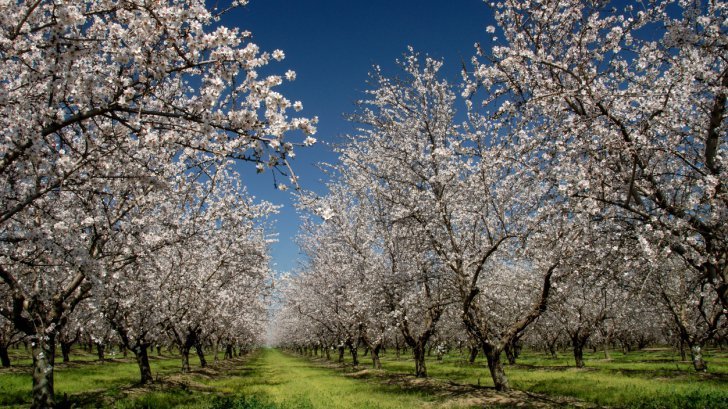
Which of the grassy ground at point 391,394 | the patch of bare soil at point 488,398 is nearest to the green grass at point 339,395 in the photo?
the grassy ground at point 391,394

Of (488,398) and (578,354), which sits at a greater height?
(488,398)

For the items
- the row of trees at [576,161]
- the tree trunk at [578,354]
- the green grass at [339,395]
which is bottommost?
the tree trunk at [578,354]

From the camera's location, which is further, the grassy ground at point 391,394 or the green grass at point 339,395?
the green grass at point 339,395

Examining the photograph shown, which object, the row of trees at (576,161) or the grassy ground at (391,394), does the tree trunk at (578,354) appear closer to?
the grassy ground at (391,394)

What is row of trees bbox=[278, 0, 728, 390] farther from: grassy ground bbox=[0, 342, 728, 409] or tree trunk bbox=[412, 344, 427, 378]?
tree trunk bbox=[412, 344, 427, 378]

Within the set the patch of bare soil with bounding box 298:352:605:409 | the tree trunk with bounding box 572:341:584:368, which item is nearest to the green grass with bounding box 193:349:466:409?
the patch of bare soil with bounding box 298:352:605:409

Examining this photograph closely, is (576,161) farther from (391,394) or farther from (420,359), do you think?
(420,359)

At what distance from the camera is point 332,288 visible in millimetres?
34938

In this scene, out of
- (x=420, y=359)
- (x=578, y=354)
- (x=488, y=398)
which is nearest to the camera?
(x=488, y=398)

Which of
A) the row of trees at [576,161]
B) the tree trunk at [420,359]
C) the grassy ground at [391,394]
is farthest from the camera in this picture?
the tree trunk at [420,359]

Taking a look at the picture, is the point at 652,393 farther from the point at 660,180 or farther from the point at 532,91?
the point at 532,91

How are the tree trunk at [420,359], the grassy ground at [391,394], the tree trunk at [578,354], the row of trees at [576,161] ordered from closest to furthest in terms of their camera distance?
the row of trees at [576,161], the grassy ground at [391,394], the tree trunk at [420,359], the tree trunk at [578,354]

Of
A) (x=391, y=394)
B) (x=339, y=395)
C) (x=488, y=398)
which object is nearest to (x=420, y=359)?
(x=391, y=394)

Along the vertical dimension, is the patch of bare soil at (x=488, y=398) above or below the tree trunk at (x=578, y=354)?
above
